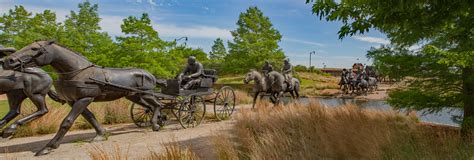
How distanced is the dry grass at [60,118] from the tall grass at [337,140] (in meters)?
5.21

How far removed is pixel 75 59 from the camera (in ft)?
21.7

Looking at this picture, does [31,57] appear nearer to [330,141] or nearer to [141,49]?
[330,141]

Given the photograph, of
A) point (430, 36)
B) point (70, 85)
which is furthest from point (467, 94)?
point (70, 85)

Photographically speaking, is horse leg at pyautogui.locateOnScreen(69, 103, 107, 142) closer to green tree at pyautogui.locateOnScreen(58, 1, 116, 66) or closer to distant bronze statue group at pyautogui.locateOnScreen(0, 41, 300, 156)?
distant bronze statue group at pyautogui.locateOnScreen(0, 41, 300, 156)

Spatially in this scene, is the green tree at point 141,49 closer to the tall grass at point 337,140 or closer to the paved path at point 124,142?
the paved path at point 124,142

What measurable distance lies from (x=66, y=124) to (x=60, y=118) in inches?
131

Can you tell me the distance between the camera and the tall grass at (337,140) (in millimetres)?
4434

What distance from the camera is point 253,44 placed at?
34812 millimetres

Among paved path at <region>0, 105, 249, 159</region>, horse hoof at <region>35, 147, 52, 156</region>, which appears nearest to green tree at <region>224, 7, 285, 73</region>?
paved path at <region>0, 105, 249, 159</region>

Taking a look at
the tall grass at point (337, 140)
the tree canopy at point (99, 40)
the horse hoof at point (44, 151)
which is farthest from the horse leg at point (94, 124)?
the tree canopy at point (99, 40)

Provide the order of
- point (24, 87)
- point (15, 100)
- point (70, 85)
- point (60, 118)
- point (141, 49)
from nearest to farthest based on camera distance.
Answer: point (70, 85) → point (24, 87) → point (15, 100) → point (60, 118) → point (141, 49)

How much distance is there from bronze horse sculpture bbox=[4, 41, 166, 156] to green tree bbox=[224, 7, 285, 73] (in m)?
27.6

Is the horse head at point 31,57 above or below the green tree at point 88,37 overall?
below

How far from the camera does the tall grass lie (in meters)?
4.43
